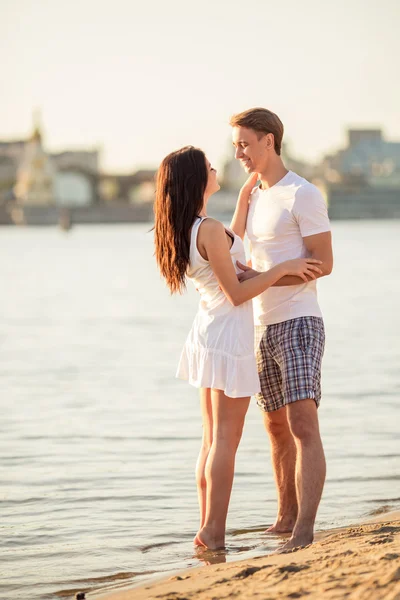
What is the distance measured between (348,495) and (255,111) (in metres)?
2.06

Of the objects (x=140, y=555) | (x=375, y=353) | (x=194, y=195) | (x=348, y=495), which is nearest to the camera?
(x=194, y=195)

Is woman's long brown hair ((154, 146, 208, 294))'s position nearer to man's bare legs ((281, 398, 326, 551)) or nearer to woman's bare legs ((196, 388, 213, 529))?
woman's bare legs ((196, 388, 213, 529))

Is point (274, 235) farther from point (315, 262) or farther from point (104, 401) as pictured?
point (104, 401)

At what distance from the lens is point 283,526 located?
450 cm

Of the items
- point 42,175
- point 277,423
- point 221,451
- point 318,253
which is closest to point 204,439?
point 221,451

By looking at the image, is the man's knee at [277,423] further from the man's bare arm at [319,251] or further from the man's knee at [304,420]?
the man's bare arm at [319,251]

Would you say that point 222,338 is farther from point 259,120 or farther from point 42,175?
point 42,175

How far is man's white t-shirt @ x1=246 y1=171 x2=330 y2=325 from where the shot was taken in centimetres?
396

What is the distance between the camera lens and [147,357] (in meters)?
11.8

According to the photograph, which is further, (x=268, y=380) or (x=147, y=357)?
(x=147, y=357)

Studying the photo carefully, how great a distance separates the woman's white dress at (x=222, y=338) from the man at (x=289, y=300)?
109 millimetres

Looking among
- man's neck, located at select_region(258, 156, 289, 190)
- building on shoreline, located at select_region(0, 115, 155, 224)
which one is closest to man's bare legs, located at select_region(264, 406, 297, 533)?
man's neck, located at select_region(258, 156, 289, 190)

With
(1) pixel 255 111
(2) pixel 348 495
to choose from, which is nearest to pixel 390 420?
(2) pixel 348 495

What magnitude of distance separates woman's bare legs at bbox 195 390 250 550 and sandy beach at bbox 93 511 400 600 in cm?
29
